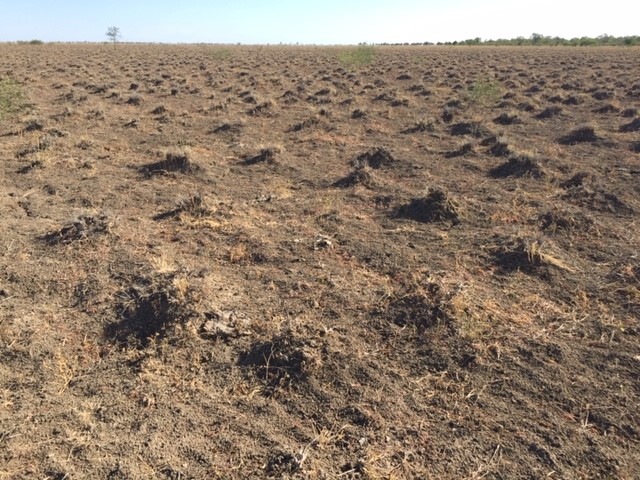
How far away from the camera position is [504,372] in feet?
13.6

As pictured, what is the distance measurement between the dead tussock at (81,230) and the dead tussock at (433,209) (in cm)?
463

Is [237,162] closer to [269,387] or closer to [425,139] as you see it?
[425,139]

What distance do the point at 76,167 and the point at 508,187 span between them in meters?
9.09

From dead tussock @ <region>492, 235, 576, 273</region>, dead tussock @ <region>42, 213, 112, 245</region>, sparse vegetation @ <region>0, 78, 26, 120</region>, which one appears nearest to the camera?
dead tussock @ <region>492, 235, 576, 273</region>

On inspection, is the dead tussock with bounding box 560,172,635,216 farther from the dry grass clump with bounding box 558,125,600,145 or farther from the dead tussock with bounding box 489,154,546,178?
the dry grass clump with bounding box 558,125,600,145

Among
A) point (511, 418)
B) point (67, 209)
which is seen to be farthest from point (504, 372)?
point (67, 209)

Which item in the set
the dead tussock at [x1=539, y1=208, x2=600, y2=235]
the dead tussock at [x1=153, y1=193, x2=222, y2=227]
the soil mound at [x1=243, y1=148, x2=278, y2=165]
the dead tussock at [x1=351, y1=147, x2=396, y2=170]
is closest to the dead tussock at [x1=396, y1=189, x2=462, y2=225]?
the dead tussock at [x1=539, y1=208, x2=600, y2=235]

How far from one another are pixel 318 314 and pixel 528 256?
300 cm

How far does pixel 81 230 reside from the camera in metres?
6.40

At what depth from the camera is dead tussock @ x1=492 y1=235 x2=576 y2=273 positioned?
5910mm

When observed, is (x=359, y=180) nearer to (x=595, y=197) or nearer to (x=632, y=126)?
(x=595, y=197)

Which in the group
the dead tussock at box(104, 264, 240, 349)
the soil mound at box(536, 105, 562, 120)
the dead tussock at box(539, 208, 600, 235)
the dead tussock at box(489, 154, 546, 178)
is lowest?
the dead tussock at box(104, 264, 240, 349)

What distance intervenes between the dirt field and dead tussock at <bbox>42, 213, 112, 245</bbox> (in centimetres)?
3

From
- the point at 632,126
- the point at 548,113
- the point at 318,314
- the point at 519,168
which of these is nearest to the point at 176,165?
the point at 318,314
